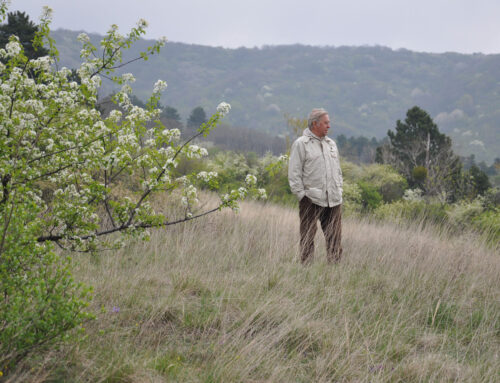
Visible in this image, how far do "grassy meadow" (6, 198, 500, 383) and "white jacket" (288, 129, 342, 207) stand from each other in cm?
70

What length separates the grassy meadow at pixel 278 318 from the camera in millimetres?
2221

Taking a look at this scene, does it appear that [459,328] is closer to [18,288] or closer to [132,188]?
[18,288]

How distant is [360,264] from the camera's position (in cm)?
457

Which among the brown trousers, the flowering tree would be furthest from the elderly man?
the flowering tree

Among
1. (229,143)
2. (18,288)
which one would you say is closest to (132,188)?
(18,288)

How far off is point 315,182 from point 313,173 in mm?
101

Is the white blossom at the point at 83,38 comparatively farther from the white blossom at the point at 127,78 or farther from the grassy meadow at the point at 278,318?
the grassy meadow at the point at 278,318

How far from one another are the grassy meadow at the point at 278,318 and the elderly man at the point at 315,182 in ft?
0.81

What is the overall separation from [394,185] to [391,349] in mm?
16144

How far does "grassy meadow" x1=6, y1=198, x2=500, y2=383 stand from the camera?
87.4 inches

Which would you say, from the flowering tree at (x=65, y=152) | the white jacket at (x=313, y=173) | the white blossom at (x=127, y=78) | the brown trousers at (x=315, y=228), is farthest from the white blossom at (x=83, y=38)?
the brown trousers at (x=315, y=228)

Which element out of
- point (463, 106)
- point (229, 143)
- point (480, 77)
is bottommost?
point (229, 143)

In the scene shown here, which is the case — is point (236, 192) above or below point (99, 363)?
above

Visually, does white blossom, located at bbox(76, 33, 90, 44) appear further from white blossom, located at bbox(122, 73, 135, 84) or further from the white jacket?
the white jacket
